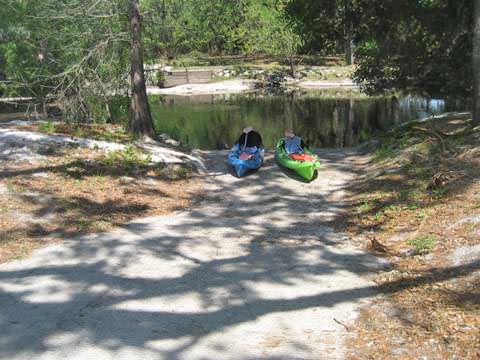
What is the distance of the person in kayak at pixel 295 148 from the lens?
1225 cm

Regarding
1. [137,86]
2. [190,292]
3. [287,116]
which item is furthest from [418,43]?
[287,116]

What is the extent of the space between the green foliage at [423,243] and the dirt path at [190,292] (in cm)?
63

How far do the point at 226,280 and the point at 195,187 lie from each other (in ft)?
17.8

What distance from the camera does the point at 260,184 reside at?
11.7 metres

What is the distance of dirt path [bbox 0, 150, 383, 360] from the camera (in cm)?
457

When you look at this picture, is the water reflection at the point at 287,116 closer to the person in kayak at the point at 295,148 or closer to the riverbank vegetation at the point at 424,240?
the person in kayak at the point at 295,148

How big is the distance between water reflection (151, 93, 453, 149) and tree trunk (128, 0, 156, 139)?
16.9ft

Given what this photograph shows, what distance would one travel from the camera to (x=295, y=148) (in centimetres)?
1323

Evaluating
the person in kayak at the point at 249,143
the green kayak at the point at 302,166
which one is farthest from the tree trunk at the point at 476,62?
the person in kayak at the point at 249,143

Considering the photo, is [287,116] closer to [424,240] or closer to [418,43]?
[418,43]

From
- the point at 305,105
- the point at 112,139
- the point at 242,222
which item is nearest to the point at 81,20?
the point at 112,139

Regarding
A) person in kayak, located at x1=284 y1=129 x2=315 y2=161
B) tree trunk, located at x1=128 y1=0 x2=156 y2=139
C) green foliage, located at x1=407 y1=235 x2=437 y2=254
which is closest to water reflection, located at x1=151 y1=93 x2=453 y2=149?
tree trunk, located at x1=128 y1=0 x2=156 y2=139

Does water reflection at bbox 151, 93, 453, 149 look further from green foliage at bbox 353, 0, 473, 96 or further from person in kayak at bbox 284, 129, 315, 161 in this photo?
person in kayak at bbox 284, 129, 315, 161

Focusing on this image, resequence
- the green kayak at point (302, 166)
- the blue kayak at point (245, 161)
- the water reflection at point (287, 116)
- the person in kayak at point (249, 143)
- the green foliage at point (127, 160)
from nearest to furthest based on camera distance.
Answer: the green foliage at point (127, 160)
the green kayak at point (302, 166)
the blue kayak at point (245, 161)
the person in kayak at point (249, 143)
the water reflection at point (287, 116)
